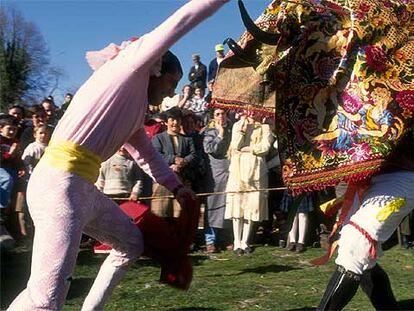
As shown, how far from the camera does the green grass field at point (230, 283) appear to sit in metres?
5.80

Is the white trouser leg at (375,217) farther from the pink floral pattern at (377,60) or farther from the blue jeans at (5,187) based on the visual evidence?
the blue jeans at (5,187)

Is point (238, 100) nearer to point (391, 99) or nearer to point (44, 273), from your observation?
point (391, 99)

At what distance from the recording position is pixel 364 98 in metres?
4.07

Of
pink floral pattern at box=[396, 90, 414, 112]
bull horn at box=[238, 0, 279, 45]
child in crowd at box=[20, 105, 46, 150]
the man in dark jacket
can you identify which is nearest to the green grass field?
child in crowd at box=[20, 105, 46, 150]

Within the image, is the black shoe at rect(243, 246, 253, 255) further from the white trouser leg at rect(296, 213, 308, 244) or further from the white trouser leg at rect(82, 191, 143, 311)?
the white trouser leg at rect(82, 191, 143, 311)

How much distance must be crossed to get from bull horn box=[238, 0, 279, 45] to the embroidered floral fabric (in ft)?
0.17

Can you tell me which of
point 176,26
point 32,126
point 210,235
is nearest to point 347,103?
point 176,26

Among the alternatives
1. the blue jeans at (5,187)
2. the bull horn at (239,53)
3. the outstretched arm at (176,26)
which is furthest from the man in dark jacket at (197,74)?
the outstretched arm at (176,26)

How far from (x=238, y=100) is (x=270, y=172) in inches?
195

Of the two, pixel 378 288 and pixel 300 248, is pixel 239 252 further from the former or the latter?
pixel 378 288

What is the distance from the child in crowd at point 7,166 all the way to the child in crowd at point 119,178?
0.95 metres

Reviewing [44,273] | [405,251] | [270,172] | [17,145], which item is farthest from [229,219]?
[44,273]

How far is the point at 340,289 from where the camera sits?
13.8 feet

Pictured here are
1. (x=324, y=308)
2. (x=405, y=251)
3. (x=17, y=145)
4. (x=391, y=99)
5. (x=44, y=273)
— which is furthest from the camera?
(x=405, y=251)
